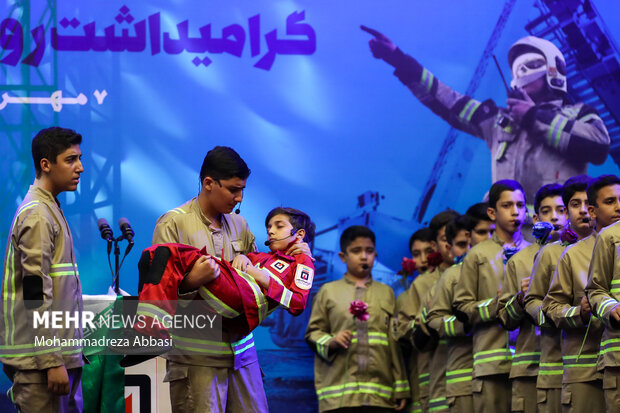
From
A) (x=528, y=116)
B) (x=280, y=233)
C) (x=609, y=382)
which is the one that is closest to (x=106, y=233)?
(x=280, y=233)

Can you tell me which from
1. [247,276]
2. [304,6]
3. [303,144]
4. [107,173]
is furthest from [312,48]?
[247,276]

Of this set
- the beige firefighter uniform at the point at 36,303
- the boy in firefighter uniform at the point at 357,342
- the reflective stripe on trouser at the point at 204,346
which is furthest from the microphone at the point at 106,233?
the boy in firefighter uniform at the point at 357,342

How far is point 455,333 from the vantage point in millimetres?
6570

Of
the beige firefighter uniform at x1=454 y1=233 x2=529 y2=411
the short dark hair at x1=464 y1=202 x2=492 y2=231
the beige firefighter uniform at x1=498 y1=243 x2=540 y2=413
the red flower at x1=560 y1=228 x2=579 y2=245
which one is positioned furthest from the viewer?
the short dark hair at x1=464 y1=202 x2=492 y2=231

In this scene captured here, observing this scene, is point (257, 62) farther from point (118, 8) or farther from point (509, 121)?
point (509, 121)

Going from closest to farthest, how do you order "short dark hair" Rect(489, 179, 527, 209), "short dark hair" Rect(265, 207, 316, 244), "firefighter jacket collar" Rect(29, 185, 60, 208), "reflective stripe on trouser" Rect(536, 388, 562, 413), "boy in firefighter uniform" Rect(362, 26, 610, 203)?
"firefighter jacket collar" Rect(29, 185, 60, 208)
"short dark hair" Rect(265, 207, 316, 244)
"reflective stripe on trouser" Rect(536, 388, 562, 413)
"short dark hair" Rect(489, 179, 527, 209)
"boy in firefighter uniform" Rect(362, 26, 610, 203)

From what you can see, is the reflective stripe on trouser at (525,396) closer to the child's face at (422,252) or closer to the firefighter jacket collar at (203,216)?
the child's face at (422,252)

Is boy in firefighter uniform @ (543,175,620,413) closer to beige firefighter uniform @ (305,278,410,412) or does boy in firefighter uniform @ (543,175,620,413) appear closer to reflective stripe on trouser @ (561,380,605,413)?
reflective stripe on trouser @ (561,380,605,413)

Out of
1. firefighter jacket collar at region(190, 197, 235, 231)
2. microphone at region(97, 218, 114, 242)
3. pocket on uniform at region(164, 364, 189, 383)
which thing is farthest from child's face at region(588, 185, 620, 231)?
microphone at region(97, 218, 114, 242)

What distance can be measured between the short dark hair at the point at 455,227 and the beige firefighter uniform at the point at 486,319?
0.60 m

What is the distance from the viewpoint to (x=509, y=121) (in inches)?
343

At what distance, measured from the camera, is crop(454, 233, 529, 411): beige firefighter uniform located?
6.18 meters

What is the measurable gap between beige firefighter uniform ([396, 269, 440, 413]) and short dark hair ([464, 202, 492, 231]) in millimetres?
716

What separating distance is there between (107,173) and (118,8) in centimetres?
157
